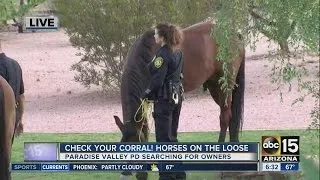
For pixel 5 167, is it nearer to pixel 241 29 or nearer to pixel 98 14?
pixel 241 29

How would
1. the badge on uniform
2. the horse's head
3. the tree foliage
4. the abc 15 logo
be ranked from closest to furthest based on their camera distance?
the abc 15 logo, the badge on uniform, the horse's head, the tree foliage

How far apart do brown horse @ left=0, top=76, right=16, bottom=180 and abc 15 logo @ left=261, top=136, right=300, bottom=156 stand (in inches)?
92.5

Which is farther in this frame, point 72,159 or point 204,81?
point 204,81

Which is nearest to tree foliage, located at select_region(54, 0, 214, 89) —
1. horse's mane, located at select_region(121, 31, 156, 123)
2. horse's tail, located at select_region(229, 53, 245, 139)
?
horse's tail, located at select_region(229, 53, 245, 139)

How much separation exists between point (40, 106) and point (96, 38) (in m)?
2.11

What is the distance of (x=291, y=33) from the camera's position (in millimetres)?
5594

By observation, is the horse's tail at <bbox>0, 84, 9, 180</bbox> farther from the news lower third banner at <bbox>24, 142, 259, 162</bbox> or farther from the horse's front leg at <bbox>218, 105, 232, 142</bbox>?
the horse's front leg at <bbox>218, 105, 232, 142</bbox>

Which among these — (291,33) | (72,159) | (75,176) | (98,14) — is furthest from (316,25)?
(98,14)

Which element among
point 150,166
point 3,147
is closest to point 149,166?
point 150,166

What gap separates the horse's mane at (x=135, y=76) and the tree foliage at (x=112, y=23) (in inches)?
290

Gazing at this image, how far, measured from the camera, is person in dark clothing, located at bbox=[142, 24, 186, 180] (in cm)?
711

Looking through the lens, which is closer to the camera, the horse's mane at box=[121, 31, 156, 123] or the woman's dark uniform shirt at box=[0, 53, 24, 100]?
the woman's dark uniform shirt at box=[0, 53, 24, 100]

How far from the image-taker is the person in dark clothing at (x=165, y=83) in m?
7.11

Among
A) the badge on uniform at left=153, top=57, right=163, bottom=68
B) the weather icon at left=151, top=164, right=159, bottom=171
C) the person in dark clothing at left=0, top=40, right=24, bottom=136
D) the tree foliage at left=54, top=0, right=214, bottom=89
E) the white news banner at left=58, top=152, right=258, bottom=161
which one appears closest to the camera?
the white news banner at left=58, top=152, right=258, bottom=161
